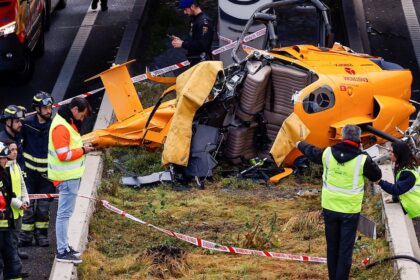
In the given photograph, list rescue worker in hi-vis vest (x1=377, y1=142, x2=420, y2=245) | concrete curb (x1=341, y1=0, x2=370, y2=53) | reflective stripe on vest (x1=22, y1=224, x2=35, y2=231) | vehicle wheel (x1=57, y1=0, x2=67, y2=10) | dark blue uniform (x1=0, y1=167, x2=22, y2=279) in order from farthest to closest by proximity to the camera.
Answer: vehicle wheel (x1=57, y1=0, x2=67, y2=10)
concrete curb (x1=341, y1=0, x2=370, y2=53)
reflective stripe on vest (x1=22, y1=224, x2=35, y2=231)
rescue worker in hi-vis vest (x1=377, y1=142, x2=420, y2=245)
dark blue uniform (x1=0, y1=167, x2=22, y2=279)

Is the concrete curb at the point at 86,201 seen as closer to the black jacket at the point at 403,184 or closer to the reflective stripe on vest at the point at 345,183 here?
the reflective stripe on vest at the point at 345,183

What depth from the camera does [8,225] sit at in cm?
1134

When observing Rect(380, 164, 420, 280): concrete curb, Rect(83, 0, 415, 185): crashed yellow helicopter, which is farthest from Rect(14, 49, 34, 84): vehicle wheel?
Rect(380, 164, 420, 280): concrete curb

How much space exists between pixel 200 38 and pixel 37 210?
506 centimetres

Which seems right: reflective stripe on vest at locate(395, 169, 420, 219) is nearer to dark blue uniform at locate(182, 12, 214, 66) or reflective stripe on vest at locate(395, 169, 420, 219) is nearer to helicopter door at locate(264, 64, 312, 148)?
helicopter door at locate(264, 64, 312, 148)

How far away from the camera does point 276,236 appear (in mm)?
13133

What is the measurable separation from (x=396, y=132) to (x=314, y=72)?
1.24m

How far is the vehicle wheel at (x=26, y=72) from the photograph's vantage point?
1958 cm

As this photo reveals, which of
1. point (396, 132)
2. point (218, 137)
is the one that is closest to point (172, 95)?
point (218, 137)

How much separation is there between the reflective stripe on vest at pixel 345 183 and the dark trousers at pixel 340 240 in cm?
8

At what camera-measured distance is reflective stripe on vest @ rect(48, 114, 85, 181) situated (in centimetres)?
1189

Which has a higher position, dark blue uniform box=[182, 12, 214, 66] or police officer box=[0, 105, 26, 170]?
police officer box=[0, 105, 26, 170]

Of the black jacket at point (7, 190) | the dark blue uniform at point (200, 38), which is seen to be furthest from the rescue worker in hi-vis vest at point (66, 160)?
the dark blue uniform at point (200, 38)

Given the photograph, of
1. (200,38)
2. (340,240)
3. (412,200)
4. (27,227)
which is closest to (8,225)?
(27,227)
